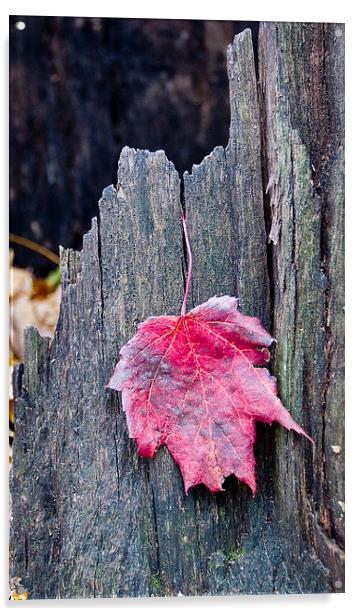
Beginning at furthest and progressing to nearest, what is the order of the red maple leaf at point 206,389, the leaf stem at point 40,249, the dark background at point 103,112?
the leaf stem at point 40,249 < the dark background at point 103,112 < the red maple leaf at point 206,389

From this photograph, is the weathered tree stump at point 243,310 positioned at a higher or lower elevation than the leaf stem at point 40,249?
lower

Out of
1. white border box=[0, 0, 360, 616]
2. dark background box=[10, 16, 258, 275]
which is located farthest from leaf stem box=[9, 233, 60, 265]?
white border box=[0, 0, 360, 616]

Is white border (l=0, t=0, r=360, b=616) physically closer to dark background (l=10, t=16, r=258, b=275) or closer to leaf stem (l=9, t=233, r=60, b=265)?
dark background (l=10, t=16, r=258, b=275)

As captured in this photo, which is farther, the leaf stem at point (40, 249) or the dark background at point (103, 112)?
the leaf stem at point (40, 249)

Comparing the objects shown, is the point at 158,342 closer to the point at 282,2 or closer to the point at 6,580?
the point at 6,580

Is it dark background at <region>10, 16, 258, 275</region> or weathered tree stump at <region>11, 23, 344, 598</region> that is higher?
dark background at <region>10, 16, 258, 275</region>

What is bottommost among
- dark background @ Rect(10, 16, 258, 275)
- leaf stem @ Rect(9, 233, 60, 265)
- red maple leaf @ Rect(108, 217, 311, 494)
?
red maple leaf @ Rect(108, 217, 311, 494)
